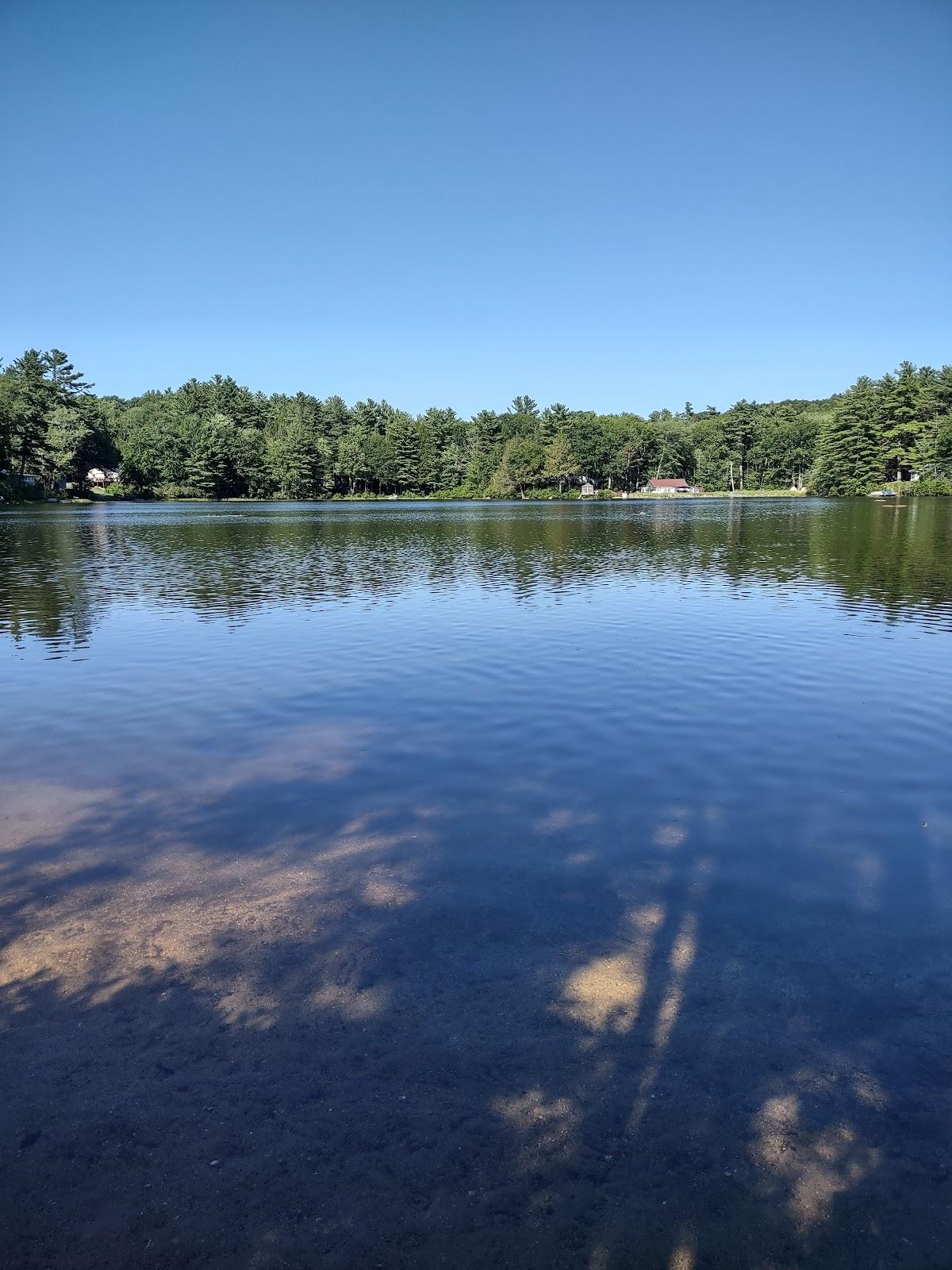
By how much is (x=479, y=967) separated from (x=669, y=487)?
181 meters

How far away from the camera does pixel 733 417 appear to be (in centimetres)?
17600

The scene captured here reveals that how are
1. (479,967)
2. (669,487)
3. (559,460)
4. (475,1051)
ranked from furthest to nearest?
(669,487), (559,460), (479,967), (475,1051)

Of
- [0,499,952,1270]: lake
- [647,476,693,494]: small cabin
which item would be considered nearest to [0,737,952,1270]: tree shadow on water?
[0,499,952,1270]: lake

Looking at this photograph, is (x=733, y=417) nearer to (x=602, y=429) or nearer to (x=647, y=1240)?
(x=602, y=429)

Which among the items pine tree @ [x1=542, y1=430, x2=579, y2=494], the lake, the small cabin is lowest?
the lake

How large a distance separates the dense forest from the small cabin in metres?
6.18

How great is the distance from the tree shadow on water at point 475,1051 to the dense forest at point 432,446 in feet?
397

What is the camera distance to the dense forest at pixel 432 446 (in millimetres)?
125688

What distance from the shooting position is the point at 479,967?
632 centimetres

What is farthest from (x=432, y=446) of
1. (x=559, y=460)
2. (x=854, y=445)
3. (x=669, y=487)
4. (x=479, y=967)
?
(x=479, y=967)

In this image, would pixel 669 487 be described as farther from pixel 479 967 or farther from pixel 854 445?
pixel 479 967

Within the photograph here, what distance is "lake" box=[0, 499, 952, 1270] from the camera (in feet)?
13.7

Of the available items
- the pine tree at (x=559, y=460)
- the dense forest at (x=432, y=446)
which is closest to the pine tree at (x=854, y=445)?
the dense forest at (x=432, y=446)

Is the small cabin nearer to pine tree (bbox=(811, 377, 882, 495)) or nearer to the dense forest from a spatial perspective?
the dense forest
